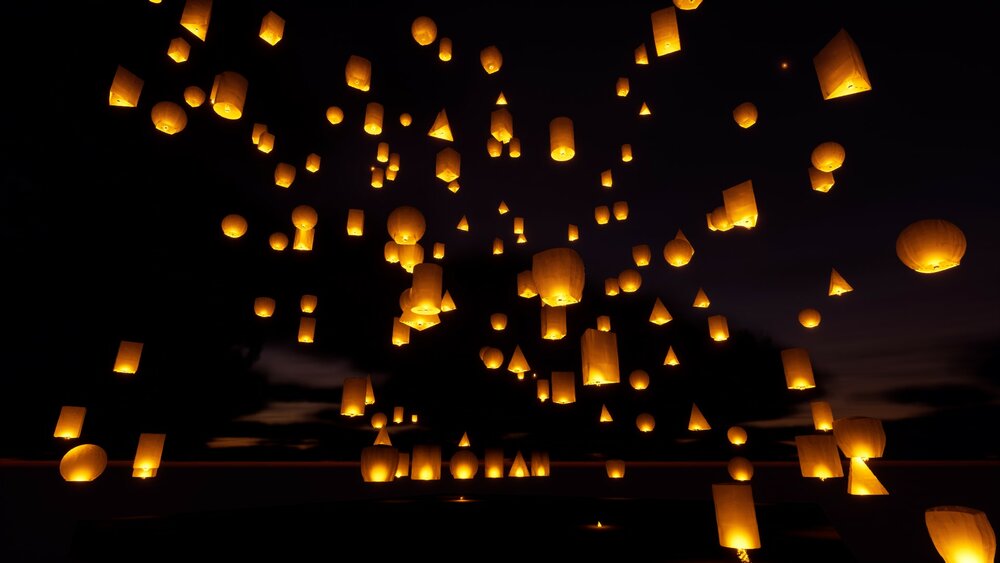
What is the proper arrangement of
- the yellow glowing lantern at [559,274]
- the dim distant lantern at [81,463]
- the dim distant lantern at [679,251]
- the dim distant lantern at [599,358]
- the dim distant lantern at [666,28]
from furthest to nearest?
the dim distant lantern at [679,251]
the dim distant lantern at [81,463]
the dim distant lantern at [666,28]
the dim distant lantern at [599,358]
the yellow glowing lantern at [559,274]

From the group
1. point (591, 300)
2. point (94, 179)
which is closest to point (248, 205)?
point (94, 179)

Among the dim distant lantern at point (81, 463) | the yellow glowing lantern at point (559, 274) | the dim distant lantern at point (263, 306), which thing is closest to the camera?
the yellow glowing lantern at point (559, 274)

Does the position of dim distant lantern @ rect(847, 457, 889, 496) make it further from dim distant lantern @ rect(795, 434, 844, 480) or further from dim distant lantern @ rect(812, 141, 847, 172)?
dim distant lantern @ rect(812, 141, 847, 172)

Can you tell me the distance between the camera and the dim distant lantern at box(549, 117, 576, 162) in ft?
19.9

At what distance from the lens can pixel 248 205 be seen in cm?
1467

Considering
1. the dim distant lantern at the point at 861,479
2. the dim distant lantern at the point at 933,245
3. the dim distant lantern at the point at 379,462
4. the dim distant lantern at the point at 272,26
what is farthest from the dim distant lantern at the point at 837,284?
the dim distant lantern at the point at 272,26

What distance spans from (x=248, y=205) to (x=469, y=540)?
12721mm

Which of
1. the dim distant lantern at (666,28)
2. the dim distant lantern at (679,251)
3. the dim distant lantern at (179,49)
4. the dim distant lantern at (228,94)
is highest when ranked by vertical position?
the dim distant lantern at (179,49)

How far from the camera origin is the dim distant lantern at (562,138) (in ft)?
19.9

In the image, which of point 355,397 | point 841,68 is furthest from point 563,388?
point 841,68

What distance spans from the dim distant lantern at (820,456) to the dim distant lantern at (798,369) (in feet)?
2.30

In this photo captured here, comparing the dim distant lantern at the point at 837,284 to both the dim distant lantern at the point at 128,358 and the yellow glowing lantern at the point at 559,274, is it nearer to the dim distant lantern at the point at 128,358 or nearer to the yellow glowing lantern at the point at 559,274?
the yellow glowing lantern at the point at 559,274

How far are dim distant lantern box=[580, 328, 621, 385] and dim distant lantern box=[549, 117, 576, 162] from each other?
6.94ft

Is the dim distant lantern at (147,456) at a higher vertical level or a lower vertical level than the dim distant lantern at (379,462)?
higher
